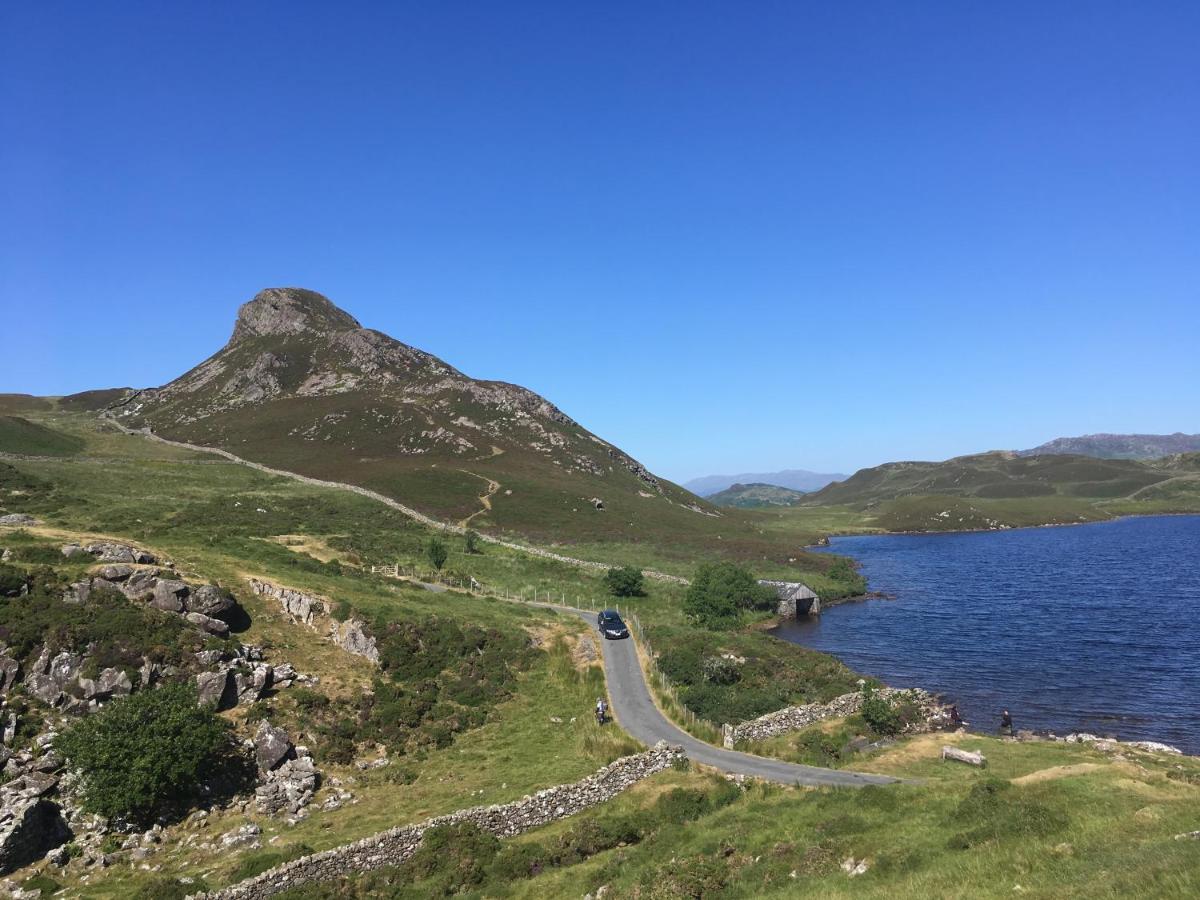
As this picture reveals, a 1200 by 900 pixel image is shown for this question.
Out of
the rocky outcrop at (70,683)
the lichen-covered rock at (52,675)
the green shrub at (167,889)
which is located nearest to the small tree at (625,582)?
the rocky outcrop at (70,683)

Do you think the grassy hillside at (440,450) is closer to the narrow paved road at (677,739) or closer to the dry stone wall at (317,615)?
the dry stone wall at (317,615)

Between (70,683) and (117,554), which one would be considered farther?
(117,554)

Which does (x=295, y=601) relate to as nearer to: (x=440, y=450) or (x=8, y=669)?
(x=8, y=669)

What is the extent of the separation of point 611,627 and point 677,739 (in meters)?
19.7

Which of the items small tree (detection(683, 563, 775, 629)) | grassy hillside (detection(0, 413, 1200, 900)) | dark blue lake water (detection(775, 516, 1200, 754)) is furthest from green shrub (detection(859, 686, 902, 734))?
small tree (detection(683, 563, 775, 629))

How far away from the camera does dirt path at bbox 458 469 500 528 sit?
112 m

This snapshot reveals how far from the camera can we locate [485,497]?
127 metres

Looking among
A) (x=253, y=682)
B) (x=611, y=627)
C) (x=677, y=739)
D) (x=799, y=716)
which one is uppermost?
(x=253, y=682)

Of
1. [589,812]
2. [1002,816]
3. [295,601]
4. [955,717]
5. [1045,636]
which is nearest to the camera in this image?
[1002,816]

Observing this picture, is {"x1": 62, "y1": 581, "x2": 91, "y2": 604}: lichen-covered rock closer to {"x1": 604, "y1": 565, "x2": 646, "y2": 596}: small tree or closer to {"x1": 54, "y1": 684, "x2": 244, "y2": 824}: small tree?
{"x1": 54, "y1": 684, "x2": 244, "y2": 824}: small tree

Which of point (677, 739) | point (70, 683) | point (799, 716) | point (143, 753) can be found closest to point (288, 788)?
point (143, 753)

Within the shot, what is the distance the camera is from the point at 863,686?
4550 centimetres

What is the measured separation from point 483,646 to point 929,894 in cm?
3607

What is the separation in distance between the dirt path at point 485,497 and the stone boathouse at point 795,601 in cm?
Answer: 5333
